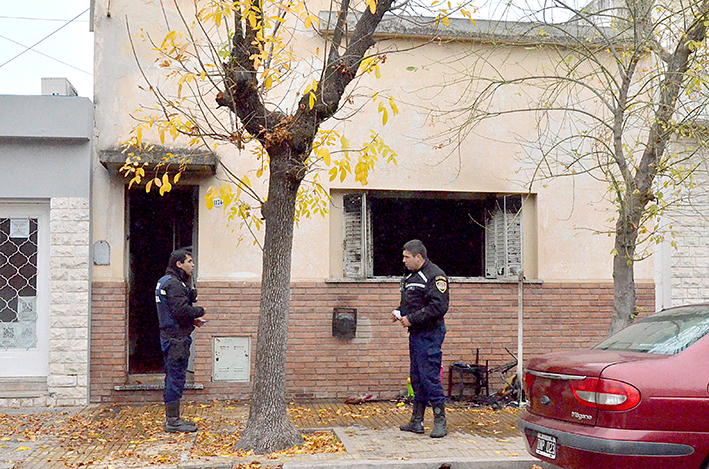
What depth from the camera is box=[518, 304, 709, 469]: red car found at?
16.0ft

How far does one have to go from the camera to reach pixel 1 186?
9156 mm

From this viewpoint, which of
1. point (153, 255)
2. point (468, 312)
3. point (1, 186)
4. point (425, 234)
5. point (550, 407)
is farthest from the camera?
point (153, 255)

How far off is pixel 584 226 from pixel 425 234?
2.39m

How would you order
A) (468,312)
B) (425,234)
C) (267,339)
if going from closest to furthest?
1. (267,339)
2. (468,312)
3. (425,234)

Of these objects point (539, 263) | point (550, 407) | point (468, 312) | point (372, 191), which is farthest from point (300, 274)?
point (550, 407)

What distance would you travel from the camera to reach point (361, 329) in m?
9.67

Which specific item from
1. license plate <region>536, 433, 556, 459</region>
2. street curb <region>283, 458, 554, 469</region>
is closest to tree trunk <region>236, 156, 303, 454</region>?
street curb <region>283, 458, 554, 469</region>

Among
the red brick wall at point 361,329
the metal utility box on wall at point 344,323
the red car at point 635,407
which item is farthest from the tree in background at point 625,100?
the metal utility box on wall at point 344,323

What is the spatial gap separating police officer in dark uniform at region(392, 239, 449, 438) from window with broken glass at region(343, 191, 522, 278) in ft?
7.05

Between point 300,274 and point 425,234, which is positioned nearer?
point 300,274

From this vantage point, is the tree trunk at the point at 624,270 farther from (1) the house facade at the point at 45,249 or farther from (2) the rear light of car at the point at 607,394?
(1) the house facade at the point at 45,249

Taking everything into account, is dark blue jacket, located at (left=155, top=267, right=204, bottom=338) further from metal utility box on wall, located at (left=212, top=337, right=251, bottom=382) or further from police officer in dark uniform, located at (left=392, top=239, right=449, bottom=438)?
police officer in dark uniform, located at (left=392, top=239, right=449, bottom=438)

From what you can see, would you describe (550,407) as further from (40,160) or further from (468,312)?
(40,160)

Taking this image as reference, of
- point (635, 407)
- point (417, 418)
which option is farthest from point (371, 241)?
point (635, 407)
